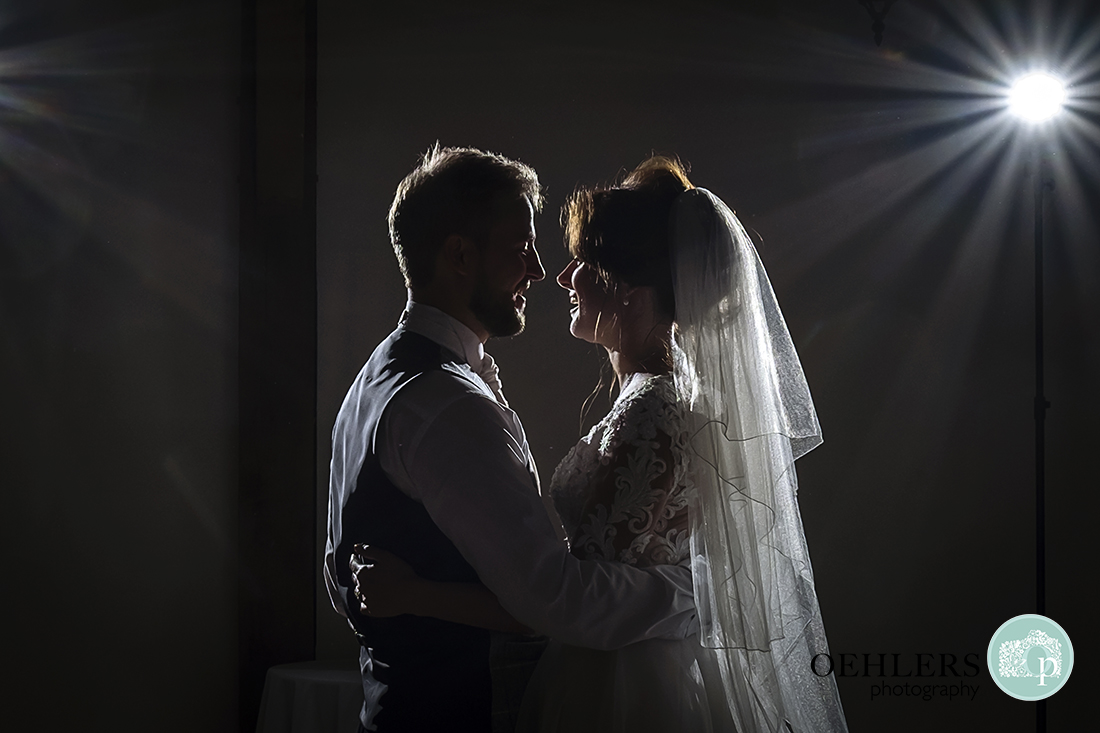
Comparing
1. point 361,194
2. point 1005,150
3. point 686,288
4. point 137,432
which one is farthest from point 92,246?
point 1005,150

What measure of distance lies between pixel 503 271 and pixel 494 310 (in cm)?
9

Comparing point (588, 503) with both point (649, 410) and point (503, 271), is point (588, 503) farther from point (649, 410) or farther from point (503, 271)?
point (503, 271)

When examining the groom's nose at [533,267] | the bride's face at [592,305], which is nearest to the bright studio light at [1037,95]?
the bride's face at [592,305]

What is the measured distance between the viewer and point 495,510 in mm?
1468

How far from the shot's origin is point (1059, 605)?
3611 millimetres

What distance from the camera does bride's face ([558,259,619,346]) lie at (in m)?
2.00

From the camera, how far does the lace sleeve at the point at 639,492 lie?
67.1 inches

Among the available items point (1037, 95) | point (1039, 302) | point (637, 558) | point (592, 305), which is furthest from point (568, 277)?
point (1037, 95)

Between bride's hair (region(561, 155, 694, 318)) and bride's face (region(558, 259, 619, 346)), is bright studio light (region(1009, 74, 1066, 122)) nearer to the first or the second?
bride's hair (region(561, 155, 694, 318))

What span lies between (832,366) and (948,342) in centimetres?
53

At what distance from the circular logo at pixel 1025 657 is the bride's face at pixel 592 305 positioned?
2.65 meters

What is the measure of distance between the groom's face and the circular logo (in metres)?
2.92

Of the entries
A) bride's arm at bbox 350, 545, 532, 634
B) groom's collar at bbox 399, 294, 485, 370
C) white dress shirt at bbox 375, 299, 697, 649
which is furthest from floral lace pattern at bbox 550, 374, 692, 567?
groom's collar at bbox 399, 294, 485, 370

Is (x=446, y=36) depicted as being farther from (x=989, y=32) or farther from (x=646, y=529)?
(x=646, y=529)
